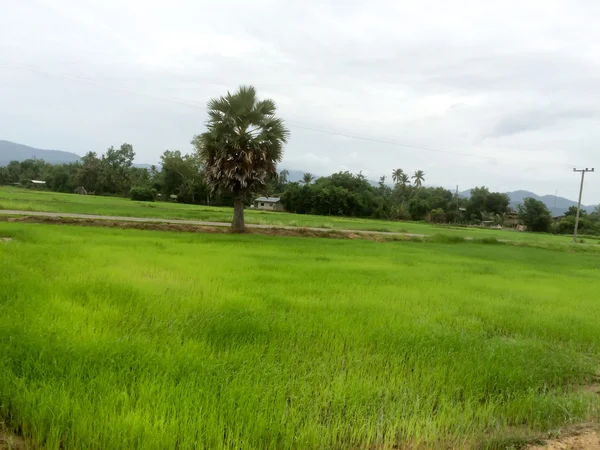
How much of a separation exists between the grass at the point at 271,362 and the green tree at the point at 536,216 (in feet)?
261

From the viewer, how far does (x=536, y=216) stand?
254ft

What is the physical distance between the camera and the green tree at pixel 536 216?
254 feet

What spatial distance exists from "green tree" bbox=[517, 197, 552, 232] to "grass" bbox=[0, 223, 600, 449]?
79513mm

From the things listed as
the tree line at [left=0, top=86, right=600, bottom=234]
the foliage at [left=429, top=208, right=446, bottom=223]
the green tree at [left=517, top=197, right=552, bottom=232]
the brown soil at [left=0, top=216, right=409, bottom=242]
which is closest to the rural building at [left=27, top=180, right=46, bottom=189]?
the tree line at [left=0, top=86, right=600, bottom=234]

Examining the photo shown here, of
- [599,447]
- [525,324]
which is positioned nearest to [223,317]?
[599,447]

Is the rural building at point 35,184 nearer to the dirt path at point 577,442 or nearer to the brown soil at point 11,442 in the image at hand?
the brown soil at point 11,442

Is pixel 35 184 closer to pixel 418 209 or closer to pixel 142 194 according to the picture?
pixel 142 194

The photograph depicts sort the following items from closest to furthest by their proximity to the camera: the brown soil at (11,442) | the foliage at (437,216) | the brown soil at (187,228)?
the brown soil at (11,442), the brown soil at (187,228), the foliage at (437,216)

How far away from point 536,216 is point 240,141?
74766 millimetres

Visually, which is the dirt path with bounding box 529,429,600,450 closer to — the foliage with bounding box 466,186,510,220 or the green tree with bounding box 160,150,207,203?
the green tree with bounding box 160,150,207,203

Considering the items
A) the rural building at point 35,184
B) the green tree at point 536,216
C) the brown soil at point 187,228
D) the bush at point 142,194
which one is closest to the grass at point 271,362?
the brown soil at point 187,228

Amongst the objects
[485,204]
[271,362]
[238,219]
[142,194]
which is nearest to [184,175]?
[142,194]

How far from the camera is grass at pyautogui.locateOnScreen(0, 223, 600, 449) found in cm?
324

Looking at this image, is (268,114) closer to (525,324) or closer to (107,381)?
(525,324)
